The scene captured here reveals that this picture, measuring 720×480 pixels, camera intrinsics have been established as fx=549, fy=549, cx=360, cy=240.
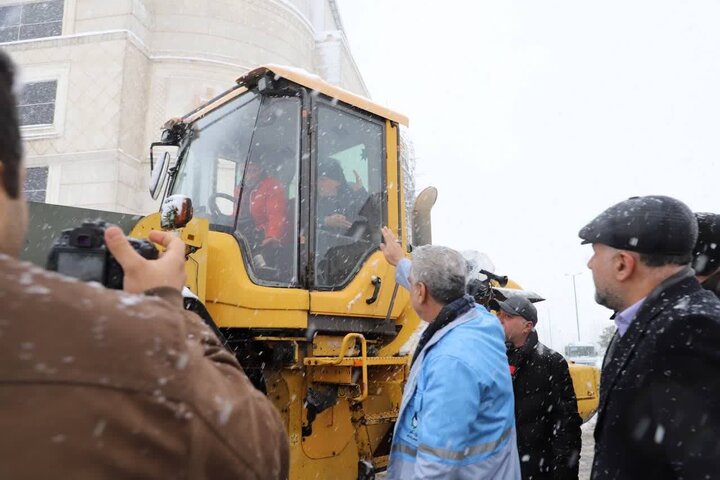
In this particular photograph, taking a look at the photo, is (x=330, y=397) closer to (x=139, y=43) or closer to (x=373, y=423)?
(x=373, y=423)

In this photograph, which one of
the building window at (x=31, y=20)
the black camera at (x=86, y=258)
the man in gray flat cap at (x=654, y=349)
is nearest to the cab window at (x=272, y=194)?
the man in gray flat cap at (x=654, y=349)

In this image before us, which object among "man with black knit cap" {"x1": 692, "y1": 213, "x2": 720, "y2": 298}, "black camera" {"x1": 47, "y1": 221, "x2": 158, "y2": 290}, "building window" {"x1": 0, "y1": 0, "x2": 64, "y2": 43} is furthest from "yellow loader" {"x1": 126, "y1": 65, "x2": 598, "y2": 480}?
"building window" {"x1": 0, "y1": 0, "x2": 64, "y2": 43}

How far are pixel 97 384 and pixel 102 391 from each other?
0.01 meters

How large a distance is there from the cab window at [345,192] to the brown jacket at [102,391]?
3.09 meters

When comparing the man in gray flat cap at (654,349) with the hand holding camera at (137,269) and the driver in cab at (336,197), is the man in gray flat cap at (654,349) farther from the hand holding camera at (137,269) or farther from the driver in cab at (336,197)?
the driver in cab at (336,197)

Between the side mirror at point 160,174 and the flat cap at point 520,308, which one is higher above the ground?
the side mirror at point 160,174

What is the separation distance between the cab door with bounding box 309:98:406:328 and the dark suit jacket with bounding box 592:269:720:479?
7.86ft

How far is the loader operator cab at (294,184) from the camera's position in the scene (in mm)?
3877

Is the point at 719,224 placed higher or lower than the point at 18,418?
higher

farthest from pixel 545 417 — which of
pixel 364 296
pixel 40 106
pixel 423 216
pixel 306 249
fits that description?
pixel 40 106

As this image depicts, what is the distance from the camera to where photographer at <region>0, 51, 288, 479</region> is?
649mm

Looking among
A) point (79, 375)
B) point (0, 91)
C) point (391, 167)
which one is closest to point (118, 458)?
point (79, 375)

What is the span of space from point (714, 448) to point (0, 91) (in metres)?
1.67

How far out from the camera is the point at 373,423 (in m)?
4.13
